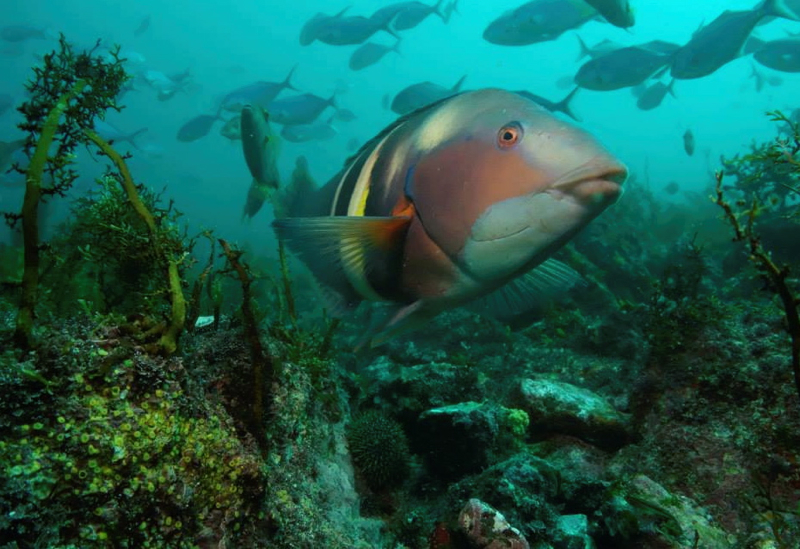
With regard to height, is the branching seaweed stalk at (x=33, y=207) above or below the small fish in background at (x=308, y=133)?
below

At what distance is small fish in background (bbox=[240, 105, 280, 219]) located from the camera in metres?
4.79

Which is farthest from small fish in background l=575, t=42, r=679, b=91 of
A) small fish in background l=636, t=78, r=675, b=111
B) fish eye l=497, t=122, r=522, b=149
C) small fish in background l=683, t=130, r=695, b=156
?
fish eye l=497, t=122, r=522, b=149

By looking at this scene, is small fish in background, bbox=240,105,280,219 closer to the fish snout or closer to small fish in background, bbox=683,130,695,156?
the fish snout

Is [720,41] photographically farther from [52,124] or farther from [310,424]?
[52,124]

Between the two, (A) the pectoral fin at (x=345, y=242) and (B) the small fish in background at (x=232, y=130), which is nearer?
(A) the pectoral fin at (x=345, y=242)

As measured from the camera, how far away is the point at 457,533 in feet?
7.79

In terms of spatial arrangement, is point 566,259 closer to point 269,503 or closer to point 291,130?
point 269,503

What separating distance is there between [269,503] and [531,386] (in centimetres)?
295

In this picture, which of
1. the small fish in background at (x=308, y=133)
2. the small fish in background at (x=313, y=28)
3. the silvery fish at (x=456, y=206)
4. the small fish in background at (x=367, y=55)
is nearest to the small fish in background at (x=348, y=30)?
the small fish in background at (x=313, y=28)

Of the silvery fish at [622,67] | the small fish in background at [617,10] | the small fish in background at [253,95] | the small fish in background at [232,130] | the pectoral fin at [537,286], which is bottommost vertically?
the pectoral fin at [537,286]

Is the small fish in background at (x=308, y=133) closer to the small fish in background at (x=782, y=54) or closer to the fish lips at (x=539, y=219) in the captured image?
the small fish in background at (x=782, y=54)

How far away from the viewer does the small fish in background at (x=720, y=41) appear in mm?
9289

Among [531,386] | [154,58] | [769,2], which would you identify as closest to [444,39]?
[154,58]

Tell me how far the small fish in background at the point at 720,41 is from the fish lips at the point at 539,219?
11.3m
